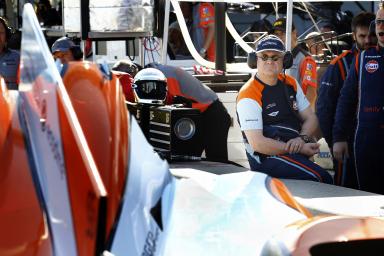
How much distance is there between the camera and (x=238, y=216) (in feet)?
9.47

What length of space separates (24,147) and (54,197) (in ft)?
0.77

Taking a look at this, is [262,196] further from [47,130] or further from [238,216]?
[47,130]

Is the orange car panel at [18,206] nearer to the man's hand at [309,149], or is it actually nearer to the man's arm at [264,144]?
the man's arm at [264,144]

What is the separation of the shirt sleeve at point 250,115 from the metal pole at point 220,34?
5.42 metres

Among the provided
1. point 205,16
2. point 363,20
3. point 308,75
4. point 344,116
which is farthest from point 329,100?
point 205,16

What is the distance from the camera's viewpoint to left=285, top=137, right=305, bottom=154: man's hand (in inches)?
245

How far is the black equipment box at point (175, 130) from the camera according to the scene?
19.9 ft

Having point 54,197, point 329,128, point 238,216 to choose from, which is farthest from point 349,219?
point 329,128

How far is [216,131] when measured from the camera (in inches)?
306

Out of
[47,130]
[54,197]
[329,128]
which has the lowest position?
[329,128]

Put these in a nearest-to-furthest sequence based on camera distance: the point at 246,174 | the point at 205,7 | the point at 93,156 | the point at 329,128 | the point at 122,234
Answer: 1. the point at 122,234
2. the point at 93,156
3. the point at 246,174
4. the point at 329,128
5. the point at 205,7

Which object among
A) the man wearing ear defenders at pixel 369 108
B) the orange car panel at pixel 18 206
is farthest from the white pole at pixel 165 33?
the orange car panel at pixel 18 206

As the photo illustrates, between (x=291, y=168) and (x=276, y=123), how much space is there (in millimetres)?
368

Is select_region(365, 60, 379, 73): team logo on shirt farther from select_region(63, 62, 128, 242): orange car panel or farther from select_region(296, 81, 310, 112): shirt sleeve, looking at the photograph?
select_region(63, 62, 128, 242): orange car panel
